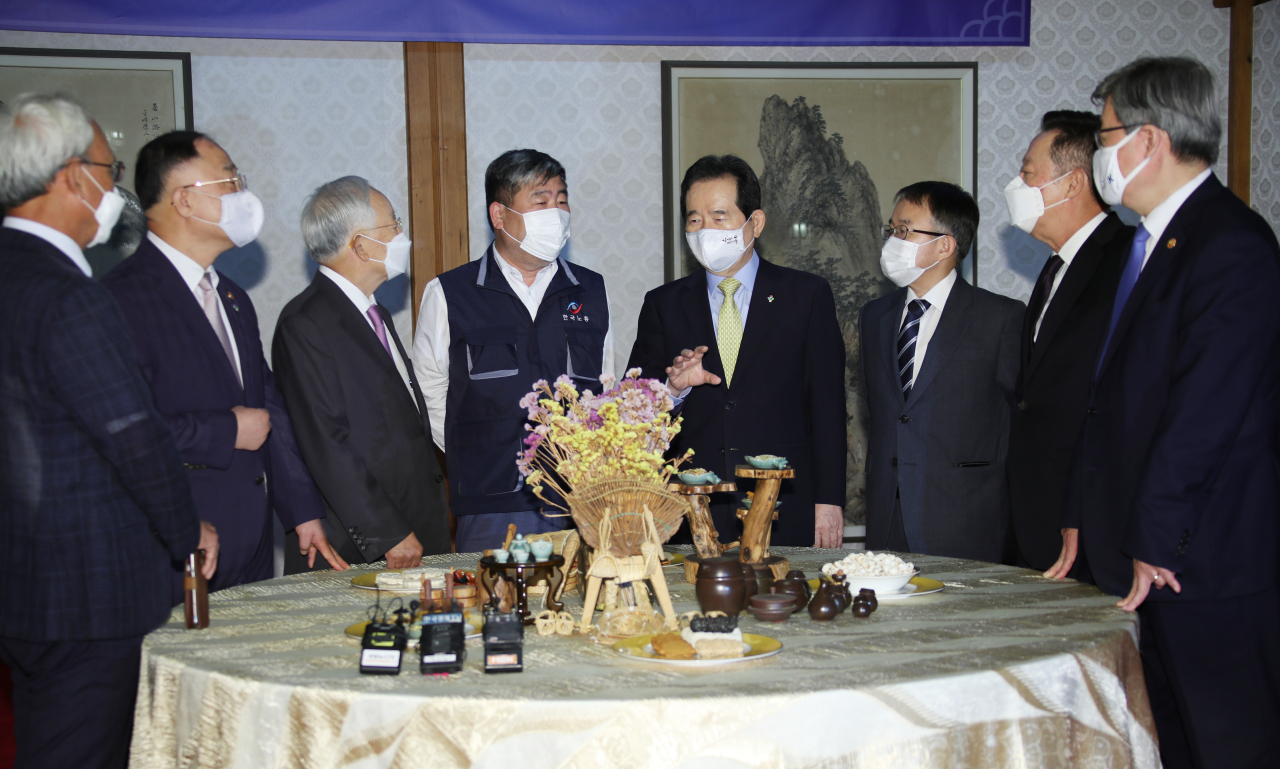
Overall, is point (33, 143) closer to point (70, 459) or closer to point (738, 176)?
point (70, 459)

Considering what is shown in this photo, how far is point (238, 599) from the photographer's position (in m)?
2.16

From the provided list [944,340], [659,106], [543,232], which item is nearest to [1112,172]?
[944,340]

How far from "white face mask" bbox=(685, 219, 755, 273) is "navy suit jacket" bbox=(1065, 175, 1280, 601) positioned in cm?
130

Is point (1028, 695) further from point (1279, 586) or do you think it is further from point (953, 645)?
point (1279, 586)

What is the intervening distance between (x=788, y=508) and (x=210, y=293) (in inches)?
72.9

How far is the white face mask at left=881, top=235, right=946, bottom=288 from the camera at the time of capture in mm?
3178

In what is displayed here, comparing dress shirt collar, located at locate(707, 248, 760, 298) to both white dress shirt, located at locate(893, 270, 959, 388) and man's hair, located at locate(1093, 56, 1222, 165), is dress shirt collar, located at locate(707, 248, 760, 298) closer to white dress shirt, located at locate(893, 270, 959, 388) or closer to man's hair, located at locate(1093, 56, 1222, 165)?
white dress shirt, located at locate(893, 270, 959, 388)

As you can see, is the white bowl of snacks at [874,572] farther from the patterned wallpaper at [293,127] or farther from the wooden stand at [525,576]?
the patterned wallpaper at [293,127]

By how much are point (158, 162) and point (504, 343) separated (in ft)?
3.78

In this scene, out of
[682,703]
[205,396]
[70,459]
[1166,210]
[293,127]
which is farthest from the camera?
[293,127]

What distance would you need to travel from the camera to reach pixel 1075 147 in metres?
2.77

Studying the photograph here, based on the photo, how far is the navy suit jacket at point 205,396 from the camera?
7.83 ft

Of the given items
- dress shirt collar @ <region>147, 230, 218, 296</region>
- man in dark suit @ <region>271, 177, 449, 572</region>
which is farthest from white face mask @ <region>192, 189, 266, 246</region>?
man in dark suit @ <region>271, 177, 449, 572</region>

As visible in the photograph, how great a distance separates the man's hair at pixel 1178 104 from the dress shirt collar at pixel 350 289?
2137mm
